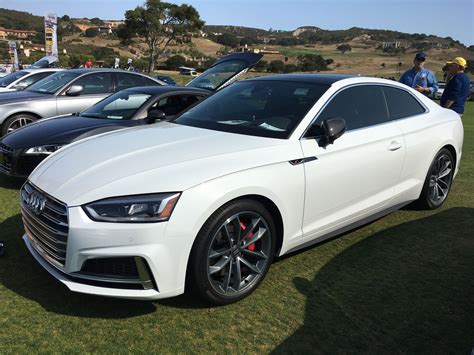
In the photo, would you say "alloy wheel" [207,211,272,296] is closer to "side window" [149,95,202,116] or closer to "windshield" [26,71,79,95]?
"side window" [149,95,202,116]

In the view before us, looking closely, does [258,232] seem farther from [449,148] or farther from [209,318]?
[449,148]

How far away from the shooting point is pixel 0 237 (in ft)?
13.3

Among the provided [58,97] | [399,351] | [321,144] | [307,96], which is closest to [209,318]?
[399,351]

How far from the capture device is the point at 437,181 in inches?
200

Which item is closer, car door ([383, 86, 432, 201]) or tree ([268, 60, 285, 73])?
car door ([383, 86, 432, 201])

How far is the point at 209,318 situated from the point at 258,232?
26.4 inches

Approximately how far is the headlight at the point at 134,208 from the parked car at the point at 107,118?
6.14ft

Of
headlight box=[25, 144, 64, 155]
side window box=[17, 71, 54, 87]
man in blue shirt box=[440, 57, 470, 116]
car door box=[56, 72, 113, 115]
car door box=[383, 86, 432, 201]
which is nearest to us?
car door box=[383, 86, 432, 201]

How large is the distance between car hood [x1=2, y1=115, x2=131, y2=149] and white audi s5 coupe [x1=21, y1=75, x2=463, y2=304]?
74.2 inches

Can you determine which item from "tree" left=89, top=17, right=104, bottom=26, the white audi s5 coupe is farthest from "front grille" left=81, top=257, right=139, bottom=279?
"tree" left=89, top=17, right=104, bottom=26

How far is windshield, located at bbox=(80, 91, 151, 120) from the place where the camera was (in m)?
6.16

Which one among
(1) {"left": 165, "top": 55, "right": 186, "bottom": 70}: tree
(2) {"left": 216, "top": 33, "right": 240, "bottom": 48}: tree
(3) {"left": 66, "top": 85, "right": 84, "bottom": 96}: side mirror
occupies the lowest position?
(1) {"left": 165, "top": 55, "right": 186, "bottom": 70}: tree

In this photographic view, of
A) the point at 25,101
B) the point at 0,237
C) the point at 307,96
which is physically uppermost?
the point at 307,96

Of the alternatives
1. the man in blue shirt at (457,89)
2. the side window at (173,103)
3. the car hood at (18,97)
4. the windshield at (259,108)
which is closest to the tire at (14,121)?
the car hood at (18,97)
